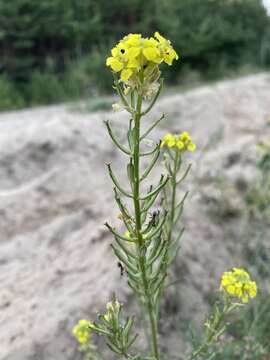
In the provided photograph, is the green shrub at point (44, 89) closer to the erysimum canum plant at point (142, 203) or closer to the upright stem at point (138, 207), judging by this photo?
the erysimum canum plant at point (142, 203)

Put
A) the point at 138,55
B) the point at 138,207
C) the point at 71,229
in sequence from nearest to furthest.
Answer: the point at 138,55
the point at 138,207
the point at 71,229

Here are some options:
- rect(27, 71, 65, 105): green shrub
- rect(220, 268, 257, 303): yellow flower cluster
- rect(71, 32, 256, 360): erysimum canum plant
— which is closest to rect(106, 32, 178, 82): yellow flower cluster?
rect(71, 32, 256, 360): erysimum canum plant

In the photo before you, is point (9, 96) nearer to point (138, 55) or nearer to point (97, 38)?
point (97, 38)

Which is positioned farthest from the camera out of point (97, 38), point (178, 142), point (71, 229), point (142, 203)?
point (97, 38)

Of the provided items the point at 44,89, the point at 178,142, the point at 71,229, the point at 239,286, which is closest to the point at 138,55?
the point at 178,142

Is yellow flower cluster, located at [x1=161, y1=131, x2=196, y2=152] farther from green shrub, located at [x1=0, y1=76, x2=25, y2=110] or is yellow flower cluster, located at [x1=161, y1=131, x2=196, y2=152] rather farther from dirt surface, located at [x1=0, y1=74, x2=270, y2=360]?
green shrub, located at [x1=0, y1=76, x2=25, y2=110]

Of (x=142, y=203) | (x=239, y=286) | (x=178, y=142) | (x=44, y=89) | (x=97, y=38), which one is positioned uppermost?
(x=97, y=38)

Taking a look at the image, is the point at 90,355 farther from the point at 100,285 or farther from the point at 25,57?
the point at 25,57

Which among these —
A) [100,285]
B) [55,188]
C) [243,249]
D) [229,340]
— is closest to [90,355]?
[100,285]
